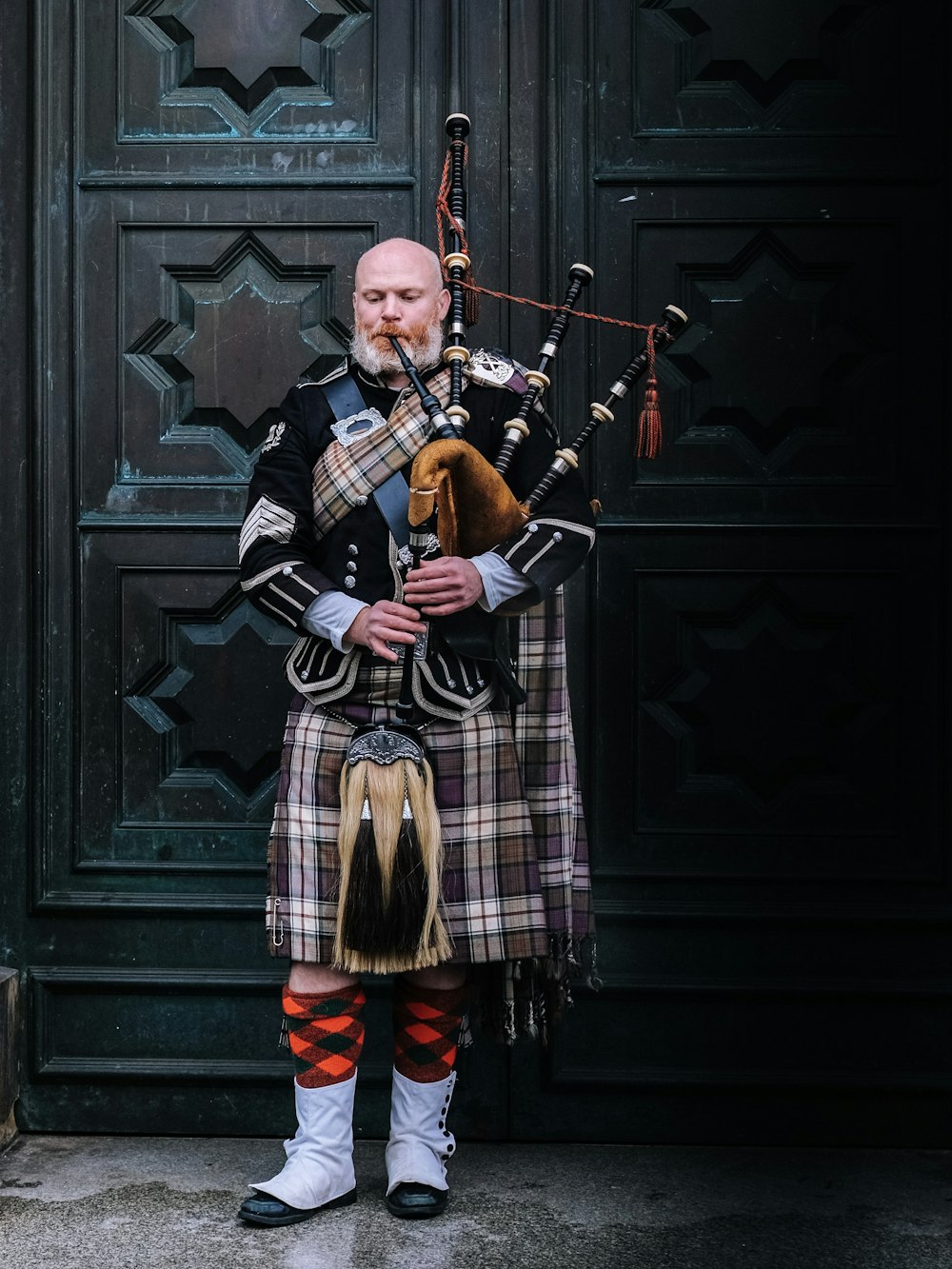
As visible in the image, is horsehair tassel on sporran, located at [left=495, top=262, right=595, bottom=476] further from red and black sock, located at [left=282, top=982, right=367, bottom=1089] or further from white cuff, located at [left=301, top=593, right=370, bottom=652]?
red and black sock, located at [left=282, top=982, right=367, bottom=1089]

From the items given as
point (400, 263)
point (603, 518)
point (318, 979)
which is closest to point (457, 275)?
point (400, 263)

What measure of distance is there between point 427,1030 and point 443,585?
35.4 inches

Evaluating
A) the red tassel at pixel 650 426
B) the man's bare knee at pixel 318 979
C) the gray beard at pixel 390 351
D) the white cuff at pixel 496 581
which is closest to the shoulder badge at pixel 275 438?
the gray beard at pixel 390 351

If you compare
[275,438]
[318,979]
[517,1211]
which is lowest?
[517,1211]

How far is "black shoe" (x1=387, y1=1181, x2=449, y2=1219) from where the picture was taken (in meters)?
2.84

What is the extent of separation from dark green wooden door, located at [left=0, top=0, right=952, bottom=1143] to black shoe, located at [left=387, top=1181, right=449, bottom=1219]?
47 centimetres

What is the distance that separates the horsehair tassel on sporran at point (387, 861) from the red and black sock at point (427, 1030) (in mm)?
157

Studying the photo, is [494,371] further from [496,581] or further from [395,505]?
[496,581]

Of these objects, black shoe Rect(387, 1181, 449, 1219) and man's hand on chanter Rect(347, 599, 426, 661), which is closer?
man's hand on chanter Rect(347, 599, 426, 661)

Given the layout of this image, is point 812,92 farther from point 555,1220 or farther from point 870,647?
point 555,1220

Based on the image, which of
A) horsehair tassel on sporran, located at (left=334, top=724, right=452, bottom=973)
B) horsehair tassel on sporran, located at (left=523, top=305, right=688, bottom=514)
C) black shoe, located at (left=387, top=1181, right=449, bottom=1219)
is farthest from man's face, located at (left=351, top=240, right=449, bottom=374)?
black shoe, located at (left=387, top=1181, right=449, bottom=1219)

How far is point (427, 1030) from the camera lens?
293 cm

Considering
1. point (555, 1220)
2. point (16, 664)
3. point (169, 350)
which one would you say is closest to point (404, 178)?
point (169, 350)

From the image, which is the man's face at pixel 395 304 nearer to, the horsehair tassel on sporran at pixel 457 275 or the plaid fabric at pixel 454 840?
the horsehair tassel on sporran at pixel 457 275
